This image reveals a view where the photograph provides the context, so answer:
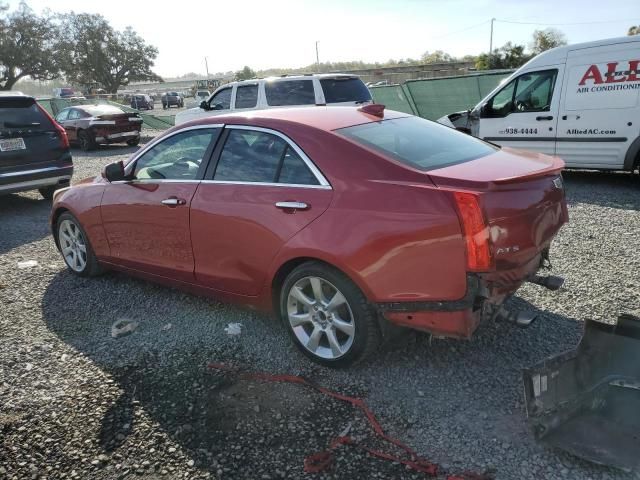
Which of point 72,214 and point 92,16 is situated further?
point 92,16

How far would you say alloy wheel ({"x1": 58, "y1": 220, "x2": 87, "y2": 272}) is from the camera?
16.5 feet

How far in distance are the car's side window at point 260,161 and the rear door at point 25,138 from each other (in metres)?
5.86

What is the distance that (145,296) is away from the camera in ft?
15.2

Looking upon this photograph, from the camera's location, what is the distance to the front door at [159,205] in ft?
12.6

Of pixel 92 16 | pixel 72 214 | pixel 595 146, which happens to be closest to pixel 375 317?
pixel 72 214

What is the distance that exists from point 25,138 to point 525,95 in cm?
831

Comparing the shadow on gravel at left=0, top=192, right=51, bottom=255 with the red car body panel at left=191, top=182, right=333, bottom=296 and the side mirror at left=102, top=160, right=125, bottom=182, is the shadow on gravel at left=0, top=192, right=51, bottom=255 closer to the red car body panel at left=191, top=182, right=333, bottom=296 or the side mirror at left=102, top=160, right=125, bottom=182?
the side mirror at left=102, top=160, right=125, bottom=182

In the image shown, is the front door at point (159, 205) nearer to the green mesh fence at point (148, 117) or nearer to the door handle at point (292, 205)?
the door handle at point (292, 205)

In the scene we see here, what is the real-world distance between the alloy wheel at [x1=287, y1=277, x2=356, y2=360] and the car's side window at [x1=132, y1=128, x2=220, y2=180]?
1.30 meters

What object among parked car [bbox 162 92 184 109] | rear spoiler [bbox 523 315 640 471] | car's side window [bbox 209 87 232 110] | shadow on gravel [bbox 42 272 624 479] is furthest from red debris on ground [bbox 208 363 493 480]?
parked car [bbox 162 92 184 109]

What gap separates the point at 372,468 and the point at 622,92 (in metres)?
7.45

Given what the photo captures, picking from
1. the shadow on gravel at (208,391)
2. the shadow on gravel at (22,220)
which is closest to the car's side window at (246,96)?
the shadow on gravel at (22,220)

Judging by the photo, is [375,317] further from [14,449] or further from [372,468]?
[14,449]

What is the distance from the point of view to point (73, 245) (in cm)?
514
